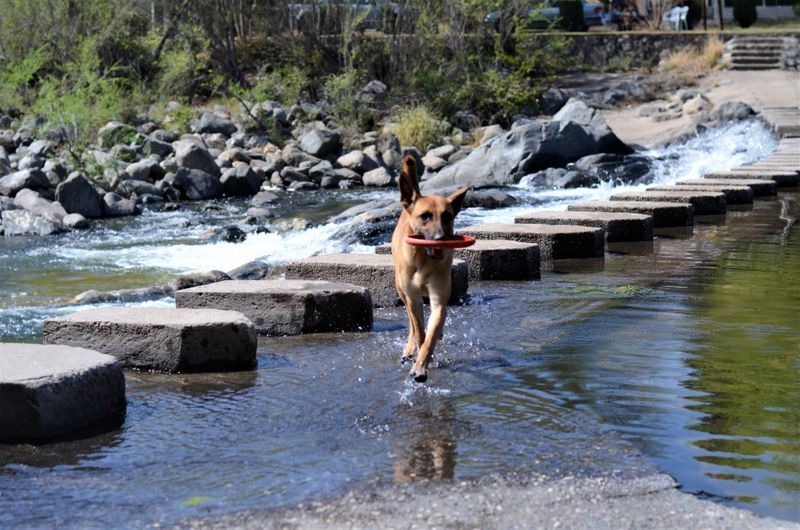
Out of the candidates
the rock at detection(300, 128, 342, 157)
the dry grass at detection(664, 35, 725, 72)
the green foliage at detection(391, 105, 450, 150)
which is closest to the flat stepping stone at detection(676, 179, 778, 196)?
the rock at detection(300, 128, 342, 157)

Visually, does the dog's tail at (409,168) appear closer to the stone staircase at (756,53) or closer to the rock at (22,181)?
the rock at (22,181)

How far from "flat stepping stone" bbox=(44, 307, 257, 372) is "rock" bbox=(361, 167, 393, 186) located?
58.8 ft

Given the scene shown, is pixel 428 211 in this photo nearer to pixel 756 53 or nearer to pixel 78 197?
pixel 78 197

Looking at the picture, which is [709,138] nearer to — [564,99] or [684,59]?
[564,99]

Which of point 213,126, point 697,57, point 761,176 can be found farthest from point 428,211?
point 697,57

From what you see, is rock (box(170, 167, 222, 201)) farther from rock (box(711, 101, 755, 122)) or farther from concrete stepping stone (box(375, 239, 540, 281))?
concrete stepping stone (box(375, 239, 540, 281))

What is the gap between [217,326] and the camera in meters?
6.41

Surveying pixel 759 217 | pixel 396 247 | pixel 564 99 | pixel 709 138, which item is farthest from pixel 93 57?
pixel 396 247

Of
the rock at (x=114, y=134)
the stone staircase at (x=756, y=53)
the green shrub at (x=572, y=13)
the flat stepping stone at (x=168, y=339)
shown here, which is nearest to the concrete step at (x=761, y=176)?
the flat stepping stone at (x=168, y=339)

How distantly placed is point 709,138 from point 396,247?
19589mm

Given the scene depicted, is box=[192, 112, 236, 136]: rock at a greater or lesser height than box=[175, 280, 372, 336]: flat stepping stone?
greater

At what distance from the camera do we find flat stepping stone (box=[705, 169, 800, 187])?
1547cm

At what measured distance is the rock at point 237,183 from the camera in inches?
904

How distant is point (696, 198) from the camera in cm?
1316
